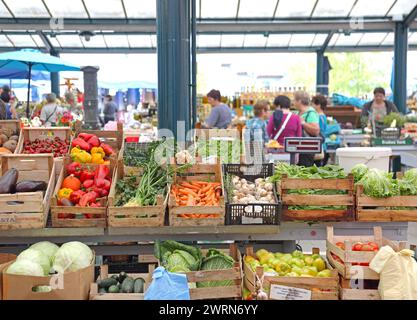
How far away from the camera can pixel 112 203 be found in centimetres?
457

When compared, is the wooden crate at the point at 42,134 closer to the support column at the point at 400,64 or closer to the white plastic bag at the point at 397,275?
the white plastic bag at the point at 397,275

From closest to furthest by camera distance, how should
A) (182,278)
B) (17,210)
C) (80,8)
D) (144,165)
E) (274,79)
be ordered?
(182,278), (17,210), (144,165), (80,8), (274,79)

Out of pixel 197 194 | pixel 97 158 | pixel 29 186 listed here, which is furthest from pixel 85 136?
pixel 197 194

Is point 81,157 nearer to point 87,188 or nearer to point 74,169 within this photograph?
point 74,169

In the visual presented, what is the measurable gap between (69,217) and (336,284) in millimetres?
2024

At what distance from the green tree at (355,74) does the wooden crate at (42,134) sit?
121 feet

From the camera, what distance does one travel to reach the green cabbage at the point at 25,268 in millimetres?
3762

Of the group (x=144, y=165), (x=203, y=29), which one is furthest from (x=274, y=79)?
(x=144, y=165)

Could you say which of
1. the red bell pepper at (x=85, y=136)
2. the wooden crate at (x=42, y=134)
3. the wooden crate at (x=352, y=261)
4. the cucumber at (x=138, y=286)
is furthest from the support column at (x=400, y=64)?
the cucumber at (x=138, y=286)

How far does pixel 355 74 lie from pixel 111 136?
3770 centimetres

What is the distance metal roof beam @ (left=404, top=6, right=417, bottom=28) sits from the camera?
14.3 metres

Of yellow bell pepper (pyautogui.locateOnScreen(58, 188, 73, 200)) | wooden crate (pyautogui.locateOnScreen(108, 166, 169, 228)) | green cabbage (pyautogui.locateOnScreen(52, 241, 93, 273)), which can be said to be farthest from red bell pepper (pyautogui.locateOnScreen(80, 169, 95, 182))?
green cabbage (pyautogui.locateOnScreen(52, 241, 93, 273))
